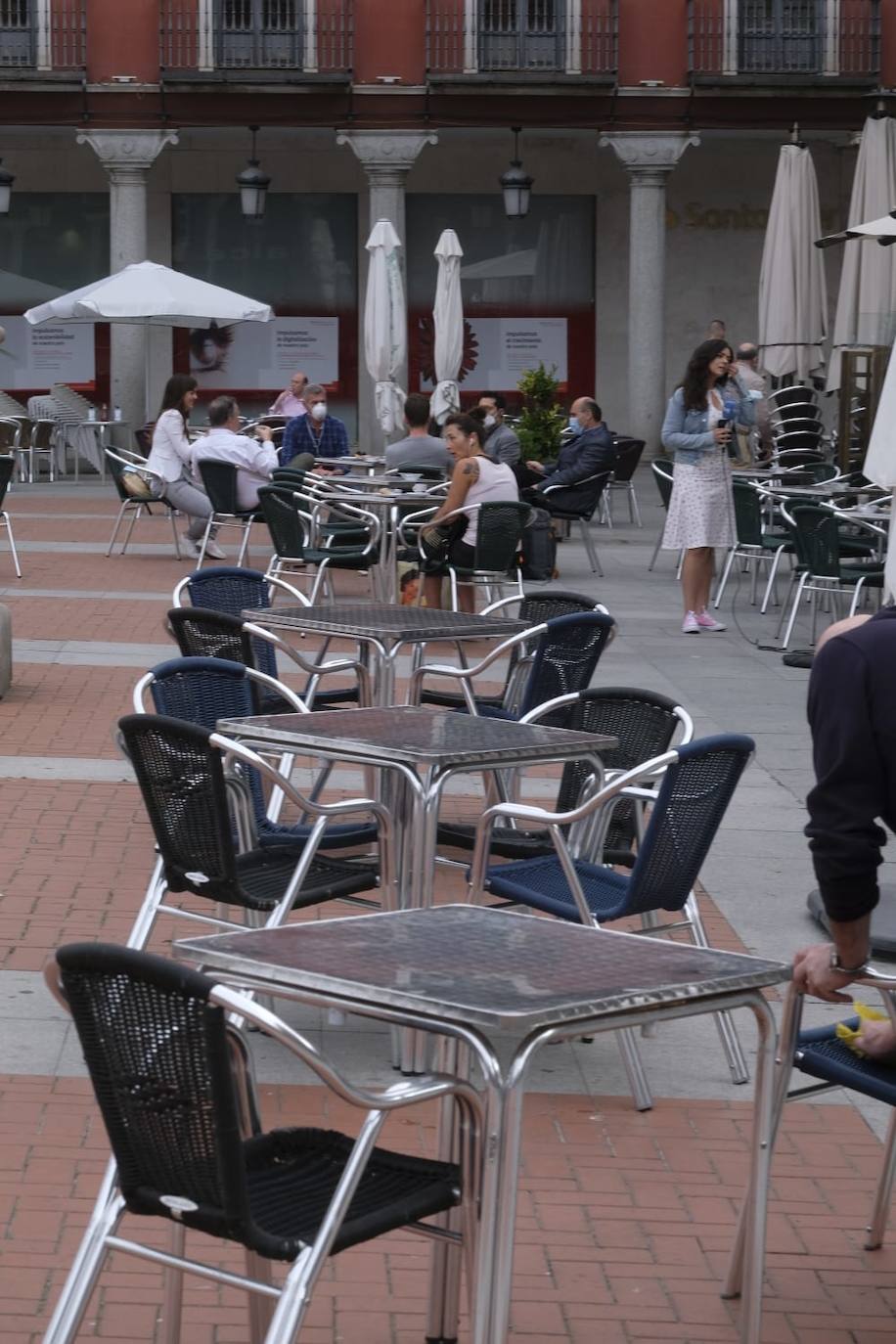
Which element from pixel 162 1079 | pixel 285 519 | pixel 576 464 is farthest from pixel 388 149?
pixel 162 1079

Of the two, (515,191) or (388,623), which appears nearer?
(388,623)

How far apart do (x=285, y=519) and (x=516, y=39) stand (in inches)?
681

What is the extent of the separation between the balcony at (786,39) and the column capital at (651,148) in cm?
94

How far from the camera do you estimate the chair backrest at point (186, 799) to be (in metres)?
5.07

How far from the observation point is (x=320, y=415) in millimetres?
18094

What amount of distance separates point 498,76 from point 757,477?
1375 centimetres

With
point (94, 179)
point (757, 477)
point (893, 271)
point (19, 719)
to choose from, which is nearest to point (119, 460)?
point (757, 477)

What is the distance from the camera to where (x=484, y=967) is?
319 centimetres

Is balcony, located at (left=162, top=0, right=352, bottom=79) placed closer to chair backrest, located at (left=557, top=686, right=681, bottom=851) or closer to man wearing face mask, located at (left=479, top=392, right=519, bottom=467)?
man wearing face mask, located at (left=479, top=392, right=519, bottom=467)

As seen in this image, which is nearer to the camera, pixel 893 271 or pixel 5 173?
pixel 893 271

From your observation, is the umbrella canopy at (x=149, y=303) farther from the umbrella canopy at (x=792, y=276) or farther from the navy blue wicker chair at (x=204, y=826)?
the navy blue wicker chair at (x=204, y=826)

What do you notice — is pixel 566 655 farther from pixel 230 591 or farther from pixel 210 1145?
pixel 210 1145

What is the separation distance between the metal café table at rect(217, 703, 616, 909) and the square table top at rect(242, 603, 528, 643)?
151 centimetres

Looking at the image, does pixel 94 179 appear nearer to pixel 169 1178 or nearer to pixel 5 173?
pixel 5 173
